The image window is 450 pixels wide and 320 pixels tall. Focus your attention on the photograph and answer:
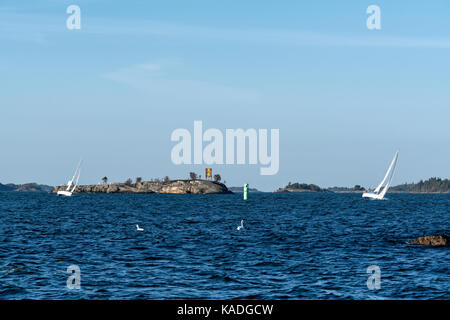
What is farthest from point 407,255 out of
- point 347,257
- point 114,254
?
point 114,254

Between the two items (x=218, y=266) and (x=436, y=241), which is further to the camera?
(x=436, y=241)

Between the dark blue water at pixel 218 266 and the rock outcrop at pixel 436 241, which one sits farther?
the rock outcrop at pixel 436 241

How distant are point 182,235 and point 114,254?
17242 mm

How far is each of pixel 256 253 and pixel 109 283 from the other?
15.9m

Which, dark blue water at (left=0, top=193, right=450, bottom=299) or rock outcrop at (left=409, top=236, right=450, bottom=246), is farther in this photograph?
rock outcrop at (left=409, top=236, right=450, bottom=246)

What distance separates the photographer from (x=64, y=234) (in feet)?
187
